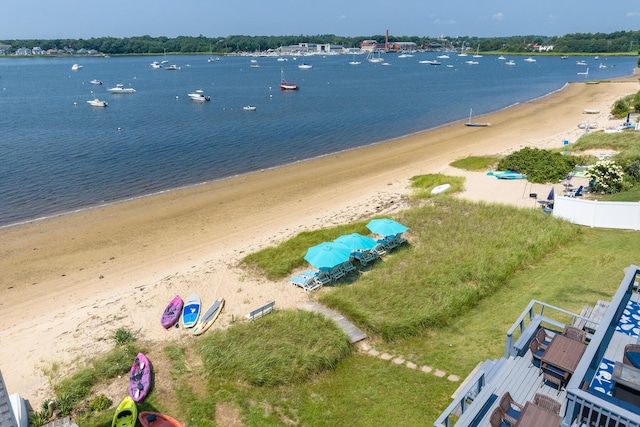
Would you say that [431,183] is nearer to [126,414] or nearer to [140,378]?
[140,378]

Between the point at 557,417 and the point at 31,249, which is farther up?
the point at 557,417

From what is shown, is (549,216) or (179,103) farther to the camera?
(179,103)

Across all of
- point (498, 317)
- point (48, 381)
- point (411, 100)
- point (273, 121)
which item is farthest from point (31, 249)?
point (411, 100)

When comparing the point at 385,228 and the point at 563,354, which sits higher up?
the point at 563,354

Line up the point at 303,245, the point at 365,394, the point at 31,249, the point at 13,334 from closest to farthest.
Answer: the point at 365,394 < the point at 13,334 < the point at 303,245 < the point at 31,249

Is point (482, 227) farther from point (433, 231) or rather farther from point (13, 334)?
point (13, 334)

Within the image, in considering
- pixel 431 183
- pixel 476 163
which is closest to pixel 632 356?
pixel 431 183
